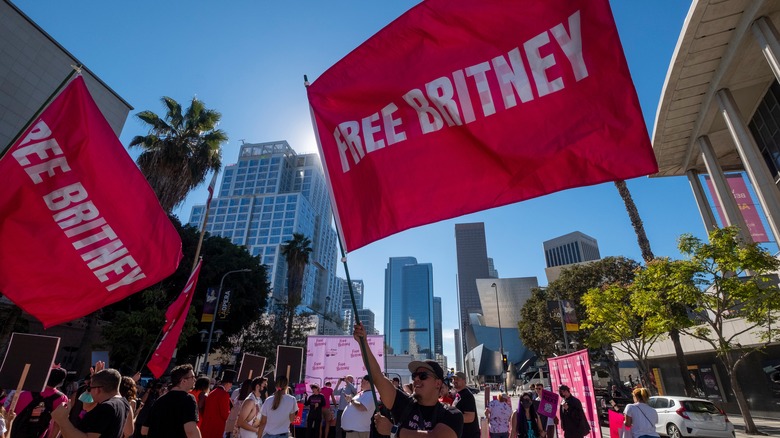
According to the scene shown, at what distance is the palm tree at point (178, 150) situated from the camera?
70.6ft

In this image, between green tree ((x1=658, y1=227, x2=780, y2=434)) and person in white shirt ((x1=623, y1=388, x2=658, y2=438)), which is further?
green tree ((x1=658, y1=227, x2=780, y2=434))

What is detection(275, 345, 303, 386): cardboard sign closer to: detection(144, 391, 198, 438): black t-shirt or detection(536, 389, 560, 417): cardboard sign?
detection(536, 389, 560, 417): cardboard sign

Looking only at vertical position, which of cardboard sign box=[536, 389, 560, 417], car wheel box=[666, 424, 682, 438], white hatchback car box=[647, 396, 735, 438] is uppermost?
cardboard sign box=[536, 389, 560, 417]

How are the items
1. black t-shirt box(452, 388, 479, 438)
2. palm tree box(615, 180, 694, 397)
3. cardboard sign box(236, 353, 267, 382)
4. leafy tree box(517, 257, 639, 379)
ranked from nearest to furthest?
black t-shirt box(452, 388, 479, 438), cardboard sign box(236, 353, 267, 382), palm tree box(615, 180, 694, 397), leafy tree box(517, 257, 639, 379)

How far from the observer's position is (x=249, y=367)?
569 inches

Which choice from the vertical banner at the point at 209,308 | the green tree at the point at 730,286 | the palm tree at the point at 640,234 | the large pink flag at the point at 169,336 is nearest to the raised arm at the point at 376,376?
the large pink flag at the point at 169,336

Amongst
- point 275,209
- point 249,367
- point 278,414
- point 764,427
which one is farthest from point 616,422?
point 275,209

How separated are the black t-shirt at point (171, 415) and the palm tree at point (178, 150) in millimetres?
18847

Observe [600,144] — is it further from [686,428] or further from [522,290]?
[522,290]

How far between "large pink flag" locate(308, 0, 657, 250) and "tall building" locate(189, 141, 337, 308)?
112m

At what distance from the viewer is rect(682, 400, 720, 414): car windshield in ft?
46.0

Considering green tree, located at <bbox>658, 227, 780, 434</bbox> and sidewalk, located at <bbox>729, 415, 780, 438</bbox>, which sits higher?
green tree, located at <bbox>658, 227, 780, 434</bbox>

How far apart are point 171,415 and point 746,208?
34.4 meters

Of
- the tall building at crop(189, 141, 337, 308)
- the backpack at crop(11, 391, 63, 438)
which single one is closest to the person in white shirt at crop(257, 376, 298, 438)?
the backpack at crop(11, 391, 63, 438)
